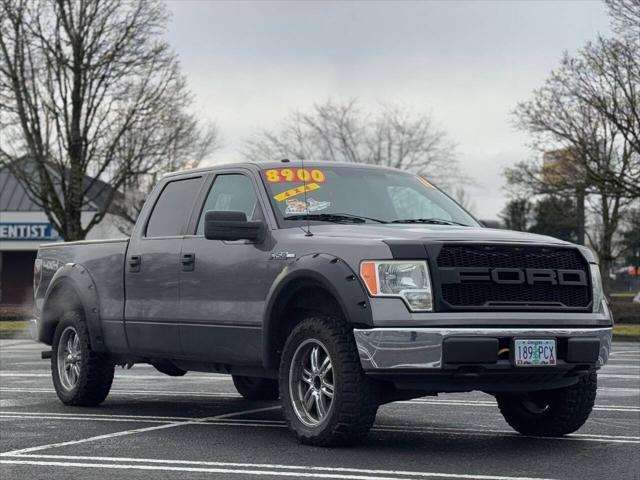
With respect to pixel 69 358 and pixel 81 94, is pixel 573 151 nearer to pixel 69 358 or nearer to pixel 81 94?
pixel 81 94

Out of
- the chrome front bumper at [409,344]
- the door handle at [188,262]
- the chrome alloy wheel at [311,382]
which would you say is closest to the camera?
the chrome front bumper at [409,344]

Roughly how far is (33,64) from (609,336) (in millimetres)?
30645

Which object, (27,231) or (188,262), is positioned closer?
(188,262)

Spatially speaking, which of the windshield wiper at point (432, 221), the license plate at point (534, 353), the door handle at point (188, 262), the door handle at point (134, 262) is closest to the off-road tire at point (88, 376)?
the door handle at point (134, 262)

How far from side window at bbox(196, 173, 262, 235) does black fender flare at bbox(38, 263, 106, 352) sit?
62.1 inches

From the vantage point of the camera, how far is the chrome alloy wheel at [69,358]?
A: 10.4 metres

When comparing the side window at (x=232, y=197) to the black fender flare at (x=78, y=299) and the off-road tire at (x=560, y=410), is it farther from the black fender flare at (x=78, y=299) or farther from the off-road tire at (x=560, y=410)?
the off-road tire at (x=560, y=410)

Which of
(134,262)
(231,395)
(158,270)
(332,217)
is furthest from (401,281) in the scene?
(231,395)

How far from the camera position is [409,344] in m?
7.14

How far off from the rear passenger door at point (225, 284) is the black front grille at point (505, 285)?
140cm

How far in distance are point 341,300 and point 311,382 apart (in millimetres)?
653

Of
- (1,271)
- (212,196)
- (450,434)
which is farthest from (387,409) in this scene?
(1,271)

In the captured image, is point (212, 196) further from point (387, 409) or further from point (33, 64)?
point (33, 64)

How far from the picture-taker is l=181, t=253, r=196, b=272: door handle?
8953mm
